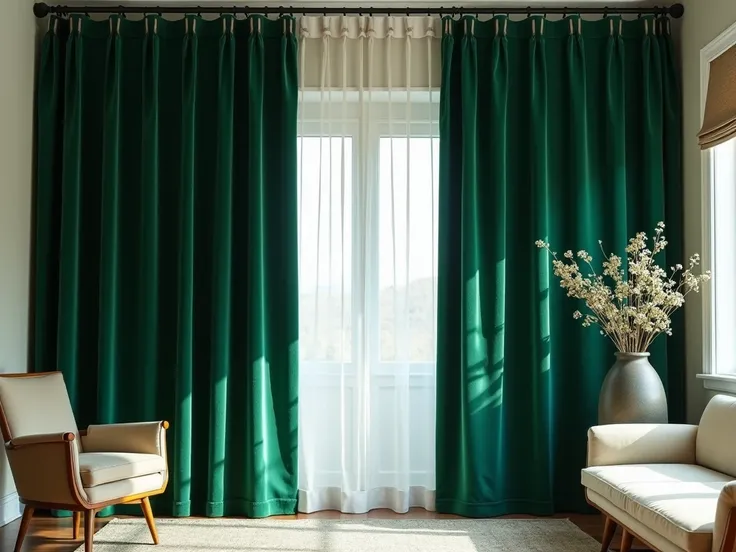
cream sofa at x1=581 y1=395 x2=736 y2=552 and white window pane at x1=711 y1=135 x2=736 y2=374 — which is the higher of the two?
white window pane at x1=711 y1=135 x2=736 y2=374

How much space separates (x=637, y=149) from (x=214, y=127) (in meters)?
2.46

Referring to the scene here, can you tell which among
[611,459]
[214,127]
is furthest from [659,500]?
[214,127]

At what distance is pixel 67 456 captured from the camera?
3.58 meters

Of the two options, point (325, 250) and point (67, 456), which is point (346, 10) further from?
point (67, 456)

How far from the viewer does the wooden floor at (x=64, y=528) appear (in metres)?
3.95

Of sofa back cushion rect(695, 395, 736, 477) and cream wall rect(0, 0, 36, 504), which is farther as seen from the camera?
cream wall rect(0, 0, 36, 504)

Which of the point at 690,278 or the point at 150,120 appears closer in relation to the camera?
the point at 690,278

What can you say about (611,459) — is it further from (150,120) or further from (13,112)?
(13,112)

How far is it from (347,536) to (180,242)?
184 centimetres

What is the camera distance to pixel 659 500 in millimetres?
3059

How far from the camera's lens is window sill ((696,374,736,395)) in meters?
4.05

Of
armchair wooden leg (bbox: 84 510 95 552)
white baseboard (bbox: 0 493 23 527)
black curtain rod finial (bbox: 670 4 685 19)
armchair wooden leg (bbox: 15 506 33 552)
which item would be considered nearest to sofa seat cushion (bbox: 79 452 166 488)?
armchair wooden leg (bbox: 84 510 95 552)

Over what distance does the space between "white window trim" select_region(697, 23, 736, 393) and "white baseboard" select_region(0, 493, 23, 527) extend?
3697 millimetres

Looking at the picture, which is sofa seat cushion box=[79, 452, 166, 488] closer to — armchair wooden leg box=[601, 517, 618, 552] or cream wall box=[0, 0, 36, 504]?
cream wall box=[0, 0, 36, 504]
